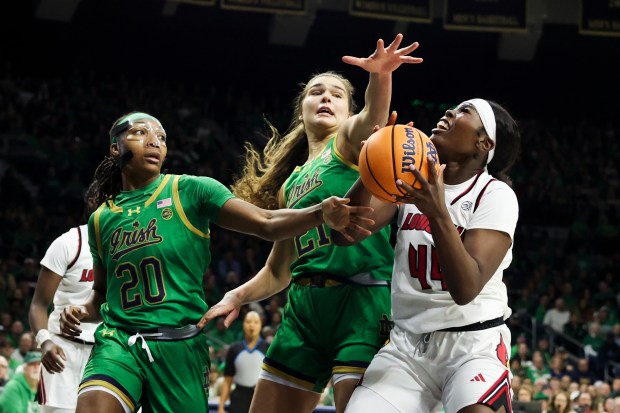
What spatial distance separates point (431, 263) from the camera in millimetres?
3656

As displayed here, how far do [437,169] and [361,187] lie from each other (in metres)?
0.46

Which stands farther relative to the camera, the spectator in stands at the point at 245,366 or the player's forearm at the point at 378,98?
the spectator in stands at the point at 245,366

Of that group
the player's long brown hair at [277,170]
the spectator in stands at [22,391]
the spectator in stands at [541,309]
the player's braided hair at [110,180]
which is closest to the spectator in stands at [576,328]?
the spectator in stands at [541,309]

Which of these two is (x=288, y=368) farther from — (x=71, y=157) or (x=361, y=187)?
(x=71, y=157)

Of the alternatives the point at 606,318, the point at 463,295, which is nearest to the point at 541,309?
the point at 606,318

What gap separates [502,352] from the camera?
3572 millimetres

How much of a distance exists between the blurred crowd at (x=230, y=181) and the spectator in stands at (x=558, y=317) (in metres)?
0.02

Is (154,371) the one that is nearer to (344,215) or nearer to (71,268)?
(344,215)

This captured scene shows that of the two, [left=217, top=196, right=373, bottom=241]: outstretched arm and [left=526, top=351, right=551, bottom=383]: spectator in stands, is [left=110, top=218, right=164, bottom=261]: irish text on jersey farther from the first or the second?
[left=526, top=351, right=551, bottom=383]: spectator in stands

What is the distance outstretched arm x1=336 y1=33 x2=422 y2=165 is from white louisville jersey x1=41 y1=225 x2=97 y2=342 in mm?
2588

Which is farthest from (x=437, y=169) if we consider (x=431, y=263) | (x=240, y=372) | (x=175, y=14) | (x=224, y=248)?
(x=175, y=14)

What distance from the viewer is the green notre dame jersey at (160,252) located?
161 inches

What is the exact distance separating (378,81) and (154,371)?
1.61 metres

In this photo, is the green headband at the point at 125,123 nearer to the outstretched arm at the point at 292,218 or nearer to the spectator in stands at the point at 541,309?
the outstretched arm at the point at 292,218
